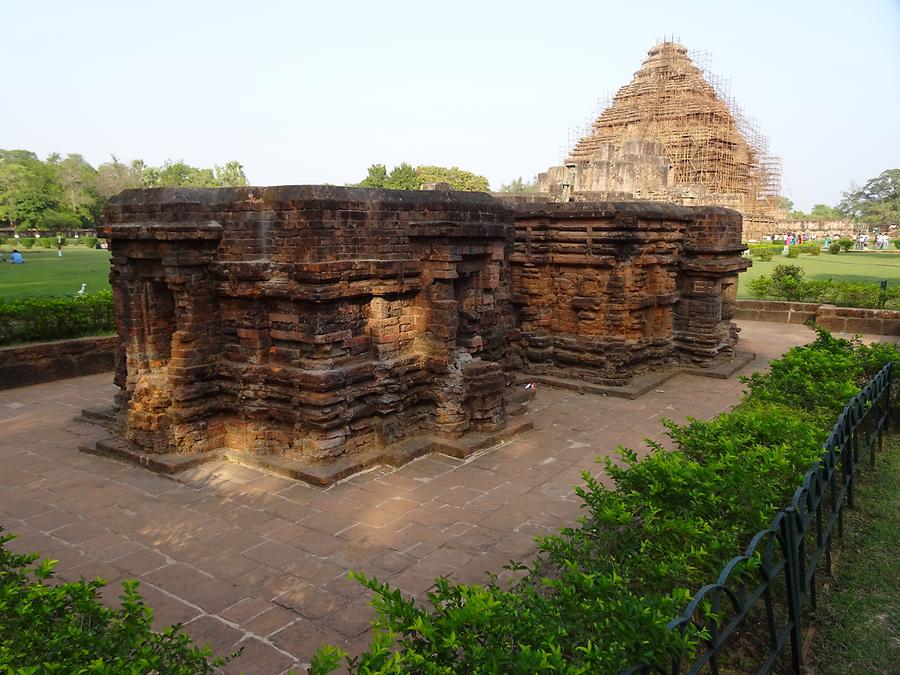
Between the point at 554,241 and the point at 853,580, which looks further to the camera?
the point at 554,241

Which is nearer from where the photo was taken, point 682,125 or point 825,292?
point 825,292

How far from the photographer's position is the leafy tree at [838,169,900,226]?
250 feet

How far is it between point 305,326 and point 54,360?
581 cm

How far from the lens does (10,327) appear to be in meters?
9.67

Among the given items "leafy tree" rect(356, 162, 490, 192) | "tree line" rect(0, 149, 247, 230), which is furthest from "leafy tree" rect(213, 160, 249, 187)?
"leafy tree" rect(356, 162, 490, 192)

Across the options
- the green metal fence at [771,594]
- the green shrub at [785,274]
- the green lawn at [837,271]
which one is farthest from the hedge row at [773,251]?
the green metal fence at [771,594]

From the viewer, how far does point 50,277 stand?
22.4 meters

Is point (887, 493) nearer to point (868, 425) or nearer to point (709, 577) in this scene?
point (868, 425)

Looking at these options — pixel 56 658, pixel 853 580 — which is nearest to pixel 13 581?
pixel 56 658

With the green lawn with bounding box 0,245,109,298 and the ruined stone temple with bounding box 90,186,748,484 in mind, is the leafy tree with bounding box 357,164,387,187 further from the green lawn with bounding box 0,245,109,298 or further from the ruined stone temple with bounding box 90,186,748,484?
the ruined stone temple with bounding box 90,186,748,484

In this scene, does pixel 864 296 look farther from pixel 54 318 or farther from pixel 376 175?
pixel 376 175

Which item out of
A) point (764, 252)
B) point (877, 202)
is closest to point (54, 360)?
point (764, 252)

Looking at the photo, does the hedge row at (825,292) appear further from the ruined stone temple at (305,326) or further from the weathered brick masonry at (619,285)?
the ruined stone temple at (305,326)

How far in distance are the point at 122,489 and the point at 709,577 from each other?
483 cm
